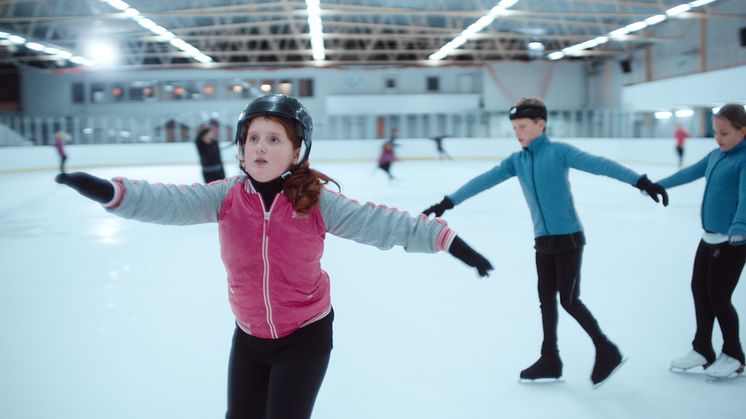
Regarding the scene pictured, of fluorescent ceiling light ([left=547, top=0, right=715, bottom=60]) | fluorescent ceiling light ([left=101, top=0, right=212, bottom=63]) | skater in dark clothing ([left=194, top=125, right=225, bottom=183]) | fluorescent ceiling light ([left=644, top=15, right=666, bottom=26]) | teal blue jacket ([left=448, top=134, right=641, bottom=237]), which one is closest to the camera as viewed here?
teal blue jacket ([left=448, top=134, right=641, bottom=237])

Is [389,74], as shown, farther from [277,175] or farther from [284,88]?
[277,175]

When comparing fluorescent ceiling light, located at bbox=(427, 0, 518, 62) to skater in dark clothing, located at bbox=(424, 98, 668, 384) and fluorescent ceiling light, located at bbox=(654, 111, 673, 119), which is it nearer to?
fluorescent ceiling light, located at bbox=(654, 111, 673, 119)

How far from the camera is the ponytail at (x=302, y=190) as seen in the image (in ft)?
4.62

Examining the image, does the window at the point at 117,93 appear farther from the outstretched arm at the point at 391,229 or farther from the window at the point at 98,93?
the outstretched arm at the point at 391,229

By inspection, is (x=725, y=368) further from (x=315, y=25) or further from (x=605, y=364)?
(x=315, y=25)

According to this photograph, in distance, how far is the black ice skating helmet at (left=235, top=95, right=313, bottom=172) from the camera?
1423 millimetres

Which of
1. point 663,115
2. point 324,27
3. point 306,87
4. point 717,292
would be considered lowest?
point 717,292

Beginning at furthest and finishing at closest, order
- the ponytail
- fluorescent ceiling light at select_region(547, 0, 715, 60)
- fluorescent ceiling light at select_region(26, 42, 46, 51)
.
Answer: fluorescent ceiling light at select_region(26, 42, 46, 51)
fluorescent ceiling light at select_region(547, 0, 715, 60)
the ponytail

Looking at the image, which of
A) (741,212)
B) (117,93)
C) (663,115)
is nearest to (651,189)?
(741,212)

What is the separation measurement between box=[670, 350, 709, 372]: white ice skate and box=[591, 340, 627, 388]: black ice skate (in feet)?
1.05

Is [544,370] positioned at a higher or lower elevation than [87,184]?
lower

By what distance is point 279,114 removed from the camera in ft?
4.65

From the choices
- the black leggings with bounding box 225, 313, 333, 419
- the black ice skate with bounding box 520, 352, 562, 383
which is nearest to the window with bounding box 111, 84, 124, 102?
the black ice skate with bounding box 520, 352, 562, 383

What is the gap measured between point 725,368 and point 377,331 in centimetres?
155
